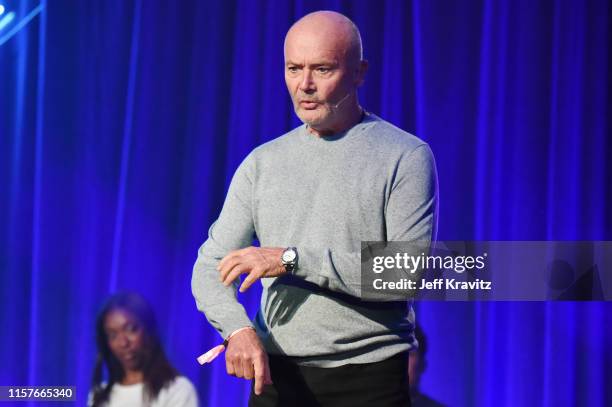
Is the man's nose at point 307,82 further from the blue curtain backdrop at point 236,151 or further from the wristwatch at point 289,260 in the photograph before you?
the blue curtain backdrop at point 236,151

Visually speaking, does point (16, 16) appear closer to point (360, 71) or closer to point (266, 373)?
point (360, 71)

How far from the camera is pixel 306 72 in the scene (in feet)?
5.46

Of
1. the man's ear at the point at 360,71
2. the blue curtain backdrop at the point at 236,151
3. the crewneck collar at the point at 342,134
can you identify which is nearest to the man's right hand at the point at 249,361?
the crewneck collar at the point at 342,134

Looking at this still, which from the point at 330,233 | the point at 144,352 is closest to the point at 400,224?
the point at 330,233

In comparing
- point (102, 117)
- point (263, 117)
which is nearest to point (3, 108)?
point (102, 117)

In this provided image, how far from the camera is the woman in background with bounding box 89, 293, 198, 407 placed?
10.2 ft

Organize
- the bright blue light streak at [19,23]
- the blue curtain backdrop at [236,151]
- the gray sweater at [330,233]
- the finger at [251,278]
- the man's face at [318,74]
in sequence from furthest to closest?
the bright blue light streak at [19,23] < the blue curtain backdrop at [236,151] < the man's face at [318,74] < the gray sweater at [330,233] < the finger at [251,278]

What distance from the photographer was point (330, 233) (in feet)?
5.19

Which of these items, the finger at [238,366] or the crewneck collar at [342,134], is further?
the crewneck collar at [342,134]

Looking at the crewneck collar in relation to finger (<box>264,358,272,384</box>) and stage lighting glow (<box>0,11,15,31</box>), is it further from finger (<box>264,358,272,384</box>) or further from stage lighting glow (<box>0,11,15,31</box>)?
stage lighting glow (<box>0,11,15,31</box>)

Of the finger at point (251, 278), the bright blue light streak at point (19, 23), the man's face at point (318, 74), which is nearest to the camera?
the finger at point (251, 278)

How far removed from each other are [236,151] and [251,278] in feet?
5.93

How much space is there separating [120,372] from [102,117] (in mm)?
992

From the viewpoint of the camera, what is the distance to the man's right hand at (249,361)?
1.47m
